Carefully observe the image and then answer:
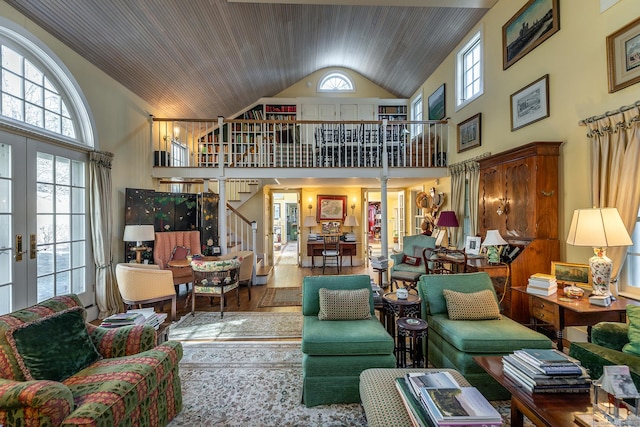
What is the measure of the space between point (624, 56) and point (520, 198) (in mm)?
1456

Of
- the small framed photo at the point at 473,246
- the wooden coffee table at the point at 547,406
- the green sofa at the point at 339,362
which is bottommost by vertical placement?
the green sofa at the point at 339,362

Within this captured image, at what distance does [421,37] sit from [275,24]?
277cm

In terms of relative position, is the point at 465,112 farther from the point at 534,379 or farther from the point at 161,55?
the point at 161,55

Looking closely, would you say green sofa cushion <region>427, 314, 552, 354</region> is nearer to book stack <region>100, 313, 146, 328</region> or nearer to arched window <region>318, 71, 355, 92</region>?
book stack <region>100, 313, 146, 328</region>

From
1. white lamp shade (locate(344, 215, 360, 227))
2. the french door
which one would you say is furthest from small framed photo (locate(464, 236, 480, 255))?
the french door

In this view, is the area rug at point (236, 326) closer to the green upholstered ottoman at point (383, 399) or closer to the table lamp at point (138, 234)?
the table lamp at point (138, 234)

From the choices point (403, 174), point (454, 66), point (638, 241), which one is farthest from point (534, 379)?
point (454, 66)

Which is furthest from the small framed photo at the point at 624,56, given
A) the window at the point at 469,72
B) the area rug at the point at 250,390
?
the area rug at the point at 250,390

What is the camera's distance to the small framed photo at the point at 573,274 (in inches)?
101

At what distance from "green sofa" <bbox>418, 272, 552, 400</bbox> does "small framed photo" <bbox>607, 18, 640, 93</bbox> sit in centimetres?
203

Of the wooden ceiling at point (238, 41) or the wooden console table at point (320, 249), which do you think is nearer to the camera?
the wooden ceiling at point (238, 41)

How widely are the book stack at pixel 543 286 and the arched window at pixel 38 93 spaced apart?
525 cm

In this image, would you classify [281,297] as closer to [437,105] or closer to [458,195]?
[458,195]

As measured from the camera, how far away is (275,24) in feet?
17.0
